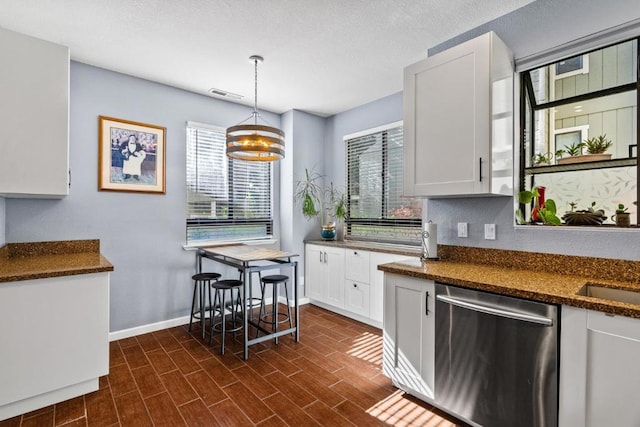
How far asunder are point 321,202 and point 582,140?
9.96ft

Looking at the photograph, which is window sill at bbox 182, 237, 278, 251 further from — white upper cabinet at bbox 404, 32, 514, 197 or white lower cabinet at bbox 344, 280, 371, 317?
white upper cabinet at bbox 404, 32, 514, 197

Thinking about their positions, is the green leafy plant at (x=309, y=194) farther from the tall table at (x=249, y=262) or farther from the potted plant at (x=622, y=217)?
the potted plant at (x=622, y=217)

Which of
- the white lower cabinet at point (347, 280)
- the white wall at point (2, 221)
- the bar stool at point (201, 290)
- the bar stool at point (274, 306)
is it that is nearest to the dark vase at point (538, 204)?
the white lower cabinet at point (347, 280)

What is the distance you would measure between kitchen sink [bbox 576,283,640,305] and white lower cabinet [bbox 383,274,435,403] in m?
0.82

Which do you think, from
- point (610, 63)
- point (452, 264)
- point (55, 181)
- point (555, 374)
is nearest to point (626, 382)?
point (555, 374)

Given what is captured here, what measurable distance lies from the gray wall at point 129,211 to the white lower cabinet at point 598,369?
3.40m

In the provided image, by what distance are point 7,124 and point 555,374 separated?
353cm

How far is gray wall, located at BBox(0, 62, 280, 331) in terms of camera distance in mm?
2971

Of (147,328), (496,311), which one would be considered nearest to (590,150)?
(496,311)

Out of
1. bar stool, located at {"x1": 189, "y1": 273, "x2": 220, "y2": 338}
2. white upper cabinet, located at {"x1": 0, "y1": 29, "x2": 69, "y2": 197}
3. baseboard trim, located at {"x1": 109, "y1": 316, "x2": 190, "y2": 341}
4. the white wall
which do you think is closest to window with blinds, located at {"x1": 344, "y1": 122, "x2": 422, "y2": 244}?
bar stool, located at {"x1": 189, "y1": 273, "x2": 220, "y2": 338}

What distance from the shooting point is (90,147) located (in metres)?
3.11

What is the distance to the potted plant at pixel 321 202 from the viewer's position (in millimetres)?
4391

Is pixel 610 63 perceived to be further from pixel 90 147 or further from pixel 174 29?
pixel 90 147

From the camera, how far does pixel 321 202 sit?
4.66 meters
